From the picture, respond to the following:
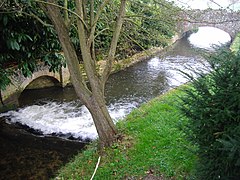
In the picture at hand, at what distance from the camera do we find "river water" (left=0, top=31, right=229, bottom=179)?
18.4 ft

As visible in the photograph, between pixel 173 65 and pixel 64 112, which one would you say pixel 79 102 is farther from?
pixel 173 65

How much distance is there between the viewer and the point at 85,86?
180 inches

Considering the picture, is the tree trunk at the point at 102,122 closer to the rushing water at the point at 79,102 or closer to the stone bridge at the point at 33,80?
the rushing water at the point at 79,102

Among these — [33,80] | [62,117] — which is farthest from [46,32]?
[33,80]

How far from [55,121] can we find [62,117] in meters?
0.31

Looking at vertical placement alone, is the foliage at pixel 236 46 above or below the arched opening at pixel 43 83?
above

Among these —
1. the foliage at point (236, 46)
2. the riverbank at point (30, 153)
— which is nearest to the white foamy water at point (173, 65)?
the foliage at point (236, 46)

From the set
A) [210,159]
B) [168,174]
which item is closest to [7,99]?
[168,174]

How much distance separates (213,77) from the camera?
2.87 m

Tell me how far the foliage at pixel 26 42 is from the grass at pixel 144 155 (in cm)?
305

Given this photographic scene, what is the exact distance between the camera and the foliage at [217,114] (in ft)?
8.74

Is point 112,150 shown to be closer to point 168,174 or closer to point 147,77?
point 168,174

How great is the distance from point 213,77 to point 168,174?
1.82 metres

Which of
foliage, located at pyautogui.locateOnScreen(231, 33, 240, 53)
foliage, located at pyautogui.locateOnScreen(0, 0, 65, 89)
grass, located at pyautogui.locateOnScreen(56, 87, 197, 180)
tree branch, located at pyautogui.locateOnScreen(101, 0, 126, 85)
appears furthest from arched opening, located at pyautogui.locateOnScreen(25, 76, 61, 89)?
foliage, located at pyautogui.locateOnScreen(231, 33, 240, 53)
